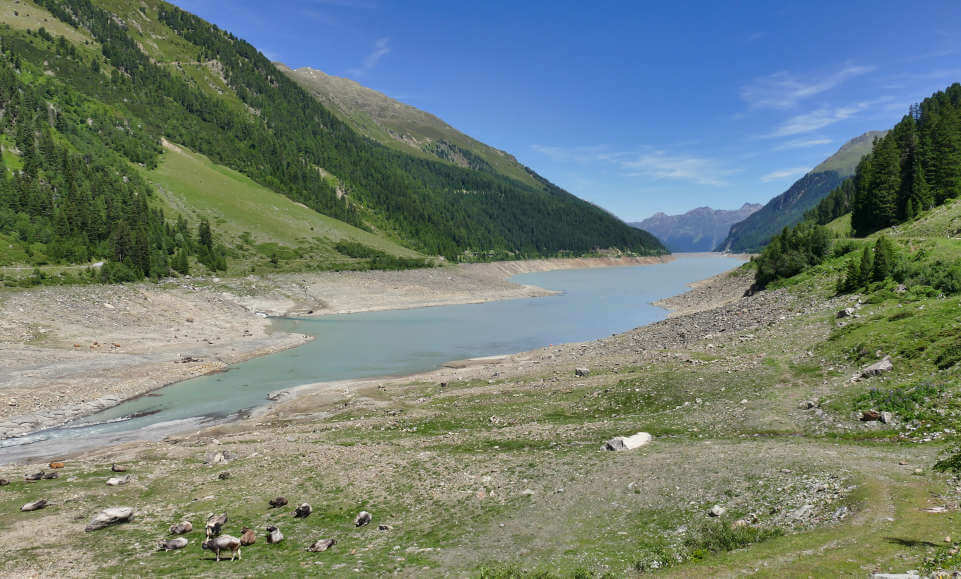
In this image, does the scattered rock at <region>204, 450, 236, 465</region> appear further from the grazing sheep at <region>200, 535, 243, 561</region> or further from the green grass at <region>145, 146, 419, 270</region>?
the green grass at <region>145, 146, 419, 270</region>

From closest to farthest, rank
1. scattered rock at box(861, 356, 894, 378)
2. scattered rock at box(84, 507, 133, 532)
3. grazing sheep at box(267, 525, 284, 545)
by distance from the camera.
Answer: grazing sheep at box(267, 525, 284, 545), scattered rock at box(84, 507, 133, 532), scattered rock at box(861, 356, 894, 378)

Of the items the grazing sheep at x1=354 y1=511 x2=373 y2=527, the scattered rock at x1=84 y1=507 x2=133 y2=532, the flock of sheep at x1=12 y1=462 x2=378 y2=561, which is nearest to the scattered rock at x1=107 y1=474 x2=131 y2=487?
the flock of sheep at x1=12 y1=462 x2=378 y2=561

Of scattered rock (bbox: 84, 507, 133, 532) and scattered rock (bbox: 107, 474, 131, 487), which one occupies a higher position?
scattered rock (bbox: 84, 507, 133, 532)

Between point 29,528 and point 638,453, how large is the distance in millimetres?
18453

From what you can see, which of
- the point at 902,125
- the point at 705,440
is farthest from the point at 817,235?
the point at 902,125

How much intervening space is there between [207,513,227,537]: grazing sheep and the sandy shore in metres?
18.5

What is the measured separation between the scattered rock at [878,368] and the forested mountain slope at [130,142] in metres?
77.5

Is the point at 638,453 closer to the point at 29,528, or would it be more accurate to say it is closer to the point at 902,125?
the point at 29,528

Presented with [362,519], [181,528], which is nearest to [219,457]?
[181,528]

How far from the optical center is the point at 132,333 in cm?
4538

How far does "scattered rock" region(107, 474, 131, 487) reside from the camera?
16.3m

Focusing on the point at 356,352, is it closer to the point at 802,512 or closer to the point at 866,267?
the point at 802,512

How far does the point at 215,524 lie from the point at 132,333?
1647 inches

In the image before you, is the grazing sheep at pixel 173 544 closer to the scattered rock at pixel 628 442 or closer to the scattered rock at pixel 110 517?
the scattered rock at pixel 110 517
